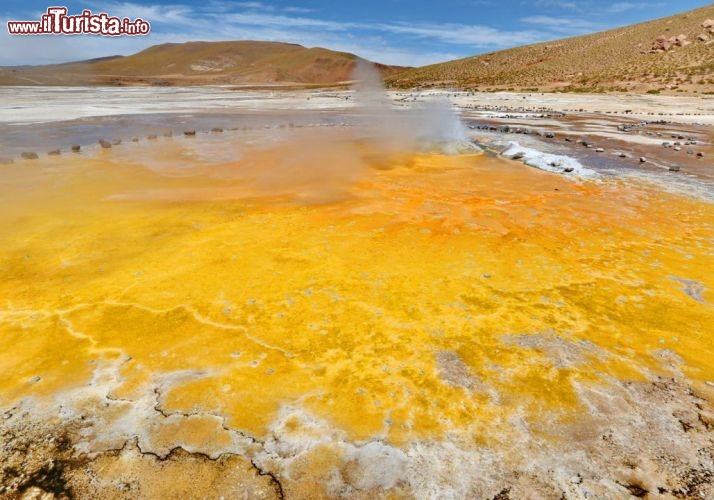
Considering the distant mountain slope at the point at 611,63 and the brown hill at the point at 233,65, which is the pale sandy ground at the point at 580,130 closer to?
the distant mountain slope at the point at 611,63

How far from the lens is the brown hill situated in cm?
11969

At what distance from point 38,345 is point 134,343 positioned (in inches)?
34.0

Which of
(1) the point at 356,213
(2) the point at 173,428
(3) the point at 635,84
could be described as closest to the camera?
(2) the point at 173,428

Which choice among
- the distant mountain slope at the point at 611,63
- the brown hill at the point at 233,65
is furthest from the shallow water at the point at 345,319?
the brown hill at the point at 233,65

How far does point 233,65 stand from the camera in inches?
5472

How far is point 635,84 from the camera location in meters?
41.3

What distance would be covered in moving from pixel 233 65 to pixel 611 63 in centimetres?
11867

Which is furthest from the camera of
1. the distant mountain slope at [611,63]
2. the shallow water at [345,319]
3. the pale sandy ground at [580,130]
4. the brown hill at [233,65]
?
the brown hill at [233,65]

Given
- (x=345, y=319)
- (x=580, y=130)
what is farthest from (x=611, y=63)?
(x=345, y=319)

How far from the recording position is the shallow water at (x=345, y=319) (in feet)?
10.1

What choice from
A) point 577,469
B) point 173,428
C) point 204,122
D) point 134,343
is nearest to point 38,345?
point 134,343

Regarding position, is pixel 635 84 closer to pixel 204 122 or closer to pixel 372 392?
pixel 204 122

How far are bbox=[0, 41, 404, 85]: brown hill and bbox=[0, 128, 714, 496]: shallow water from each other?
114207mm

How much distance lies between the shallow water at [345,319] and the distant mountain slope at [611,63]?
39948 millimetres
